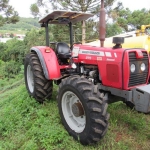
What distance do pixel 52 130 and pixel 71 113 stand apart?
423 mm

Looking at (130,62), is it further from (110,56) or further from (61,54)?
(61,54)

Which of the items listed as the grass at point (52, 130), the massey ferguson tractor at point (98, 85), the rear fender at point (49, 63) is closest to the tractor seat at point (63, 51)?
the rear fender at point (49, 63)

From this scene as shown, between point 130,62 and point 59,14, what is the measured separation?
6.36ft

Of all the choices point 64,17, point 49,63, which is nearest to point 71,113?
point 49,63

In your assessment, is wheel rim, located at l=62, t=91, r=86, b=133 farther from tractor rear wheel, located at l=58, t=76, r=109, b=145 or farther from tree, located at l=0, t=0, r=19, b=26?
tree, located at l=0, t=0, r=19, b=26

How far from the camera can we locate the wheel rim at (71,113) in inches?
129

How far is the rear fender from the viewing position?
4.12 m

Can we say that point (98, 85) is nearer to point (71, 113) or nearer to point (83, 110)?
point (83, 110)

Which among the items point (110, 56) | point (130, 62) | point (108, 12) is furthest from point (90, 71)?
point (108, 12)

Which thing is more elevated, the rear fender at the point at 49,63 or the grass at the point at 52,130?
the rear fender at the point at 49,63

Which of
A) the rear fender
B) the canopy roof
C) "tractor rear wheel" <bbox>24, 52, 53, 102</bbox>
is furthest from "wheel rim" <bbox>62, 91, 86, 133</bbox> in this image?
the canopy roof

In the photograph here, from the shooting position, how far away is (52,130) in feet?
Answer: 11.2

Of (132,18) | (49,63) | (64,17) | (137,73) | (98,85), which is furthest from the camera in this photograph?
(132,18)

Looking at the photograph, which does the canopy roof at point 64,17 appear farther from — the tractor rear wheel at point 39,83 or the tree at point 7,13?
the tree at point 7,13
